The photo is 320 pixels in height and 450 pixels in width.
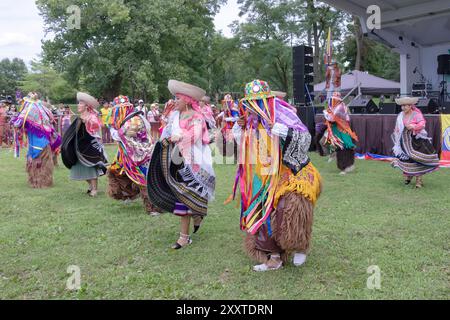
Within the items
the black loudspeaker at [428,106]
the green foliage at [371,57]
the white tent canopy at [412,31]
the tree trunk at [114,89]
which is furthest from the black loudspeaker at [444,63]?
the green foliage at [371,57]

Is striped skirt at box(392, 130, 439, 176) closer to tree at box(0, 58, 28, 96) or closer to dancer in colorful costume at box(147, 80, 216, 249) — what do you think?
dancer in colorful costume at box(147, 80, 216, 249)

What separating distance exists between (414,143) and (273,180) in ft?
16.1

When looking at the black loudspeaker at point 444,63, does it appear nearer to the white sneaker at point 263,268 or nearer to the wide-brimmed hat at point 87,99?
the wide-brimmed hat at point 87,99

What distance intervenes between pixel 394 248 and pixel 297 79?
31.5ft

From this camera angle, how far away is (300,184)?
393 centimetres

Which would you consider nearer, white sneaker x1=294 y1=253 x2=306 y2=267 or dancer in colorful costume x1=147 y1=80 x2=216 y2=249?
white sneaker x1=294 y1=253 x2=306 y2=267

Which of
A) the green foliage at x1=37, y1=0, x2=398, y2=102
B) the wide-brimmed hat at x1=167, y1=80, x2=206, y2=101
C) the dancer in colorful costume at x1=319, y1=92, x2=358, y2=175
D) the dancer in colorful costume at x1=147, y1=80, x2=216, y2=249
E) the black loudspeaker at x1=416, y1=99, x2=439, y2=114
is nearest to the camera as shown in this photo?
the wide-brimmed hat at x1=167, y1=80, x2=206, y2=101

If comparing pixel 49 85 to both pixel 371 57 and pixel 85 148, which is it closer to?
pixel 371 57

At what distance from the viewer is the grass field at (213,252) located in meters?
3.88

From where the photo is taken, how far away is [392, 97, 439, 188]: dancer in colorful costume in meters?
7.82

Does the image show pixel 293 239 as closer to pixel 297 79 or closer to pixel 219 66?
pixel 297 79

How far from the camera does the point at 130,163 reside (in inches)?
248

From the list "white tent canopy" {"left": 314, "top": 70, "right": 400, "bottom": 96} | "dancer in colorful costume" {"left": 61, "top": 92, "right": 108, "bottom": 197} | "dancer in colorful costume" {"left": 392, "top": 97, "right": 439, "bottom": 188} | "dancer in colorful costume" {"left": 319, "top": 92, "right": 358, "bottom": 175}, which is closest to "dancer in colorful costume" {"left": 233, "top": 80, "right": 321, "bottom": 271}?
"dancer in colorful costume" {"left": 61, "top": 92, "right": 108, "bottom": 197}

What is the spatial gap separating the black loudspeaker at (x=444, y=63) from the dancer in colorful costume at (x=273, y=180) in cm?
1494
